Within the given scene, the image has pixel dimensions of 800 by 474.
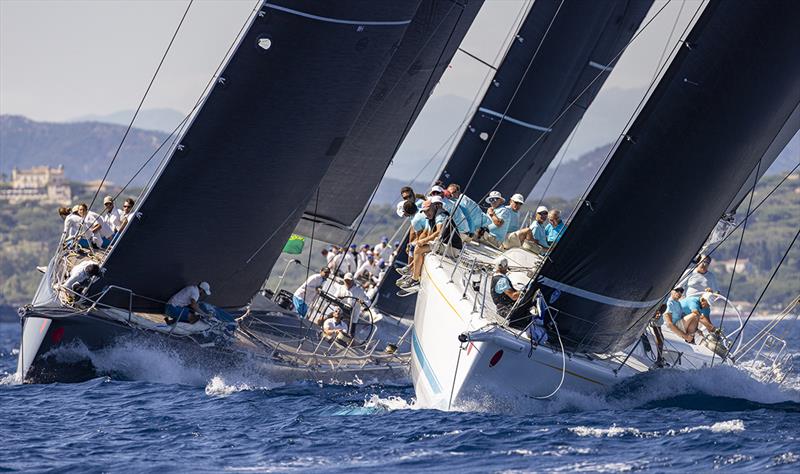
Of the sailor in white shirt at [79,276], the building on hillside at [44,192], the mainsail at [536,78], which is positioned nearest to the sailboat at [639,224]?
the sailor in white shirt at [79,276]

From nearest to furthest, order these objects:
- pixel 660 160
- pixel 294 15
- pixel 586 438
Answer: pixel 586 438 → pixel 660 160 → pixel 294 15

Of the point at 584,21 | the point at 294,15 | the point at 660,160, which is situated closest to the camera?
the point at 660,160

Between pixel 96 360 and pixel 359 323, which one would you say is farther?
pixel 359 323

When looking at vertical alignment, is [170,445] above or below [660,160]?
below

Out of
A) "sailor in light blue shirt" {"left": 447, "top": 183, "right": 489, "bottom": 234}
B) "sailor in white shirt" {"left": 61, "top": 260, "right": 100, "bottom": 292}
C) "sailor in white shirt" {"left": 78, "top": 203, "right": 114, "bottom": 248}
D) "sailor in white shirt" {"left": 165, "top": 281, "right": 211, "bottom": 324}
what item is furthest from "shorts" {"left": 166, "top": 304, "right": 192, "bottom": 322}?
"sailor in light blue shirt" {"left": 447, "top": 183, "right": 489, "bottom": 234}

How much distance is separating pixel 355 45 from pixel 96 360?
4300 millimetres

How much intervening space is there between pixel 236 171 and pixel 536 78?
5.35 m

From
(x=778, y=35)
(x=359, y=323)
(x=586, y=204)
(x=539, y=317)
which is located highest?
(x=778, y=35)

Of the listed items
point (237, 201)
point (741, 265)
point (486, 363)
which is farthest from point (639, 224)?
point (741, 265)

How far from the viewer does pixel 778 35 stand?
33.3ft

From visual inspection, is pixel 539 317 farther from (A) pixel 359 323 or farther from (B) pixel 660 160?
(A) pixel 359 323

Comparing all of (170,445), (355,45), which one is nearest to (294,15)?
(355,45)

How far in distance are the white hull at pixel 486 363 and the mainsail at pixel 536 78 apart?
5.15 meters

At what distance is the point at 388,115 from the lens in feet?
53.1
